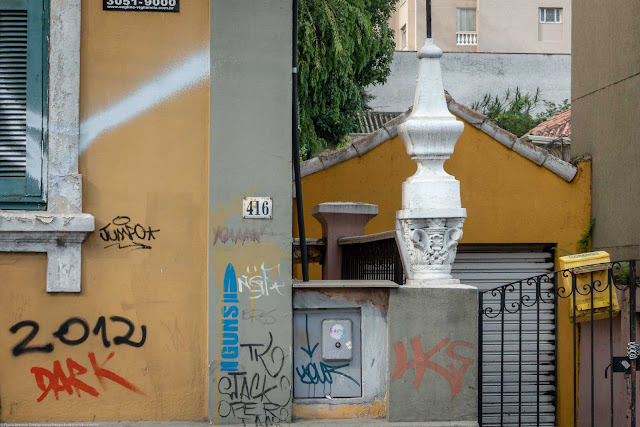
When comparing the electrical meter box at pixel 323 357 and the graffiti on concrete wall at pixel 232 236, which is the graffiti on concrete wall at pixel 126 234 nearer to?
the graffiti on concrete wall at pixel 232 236

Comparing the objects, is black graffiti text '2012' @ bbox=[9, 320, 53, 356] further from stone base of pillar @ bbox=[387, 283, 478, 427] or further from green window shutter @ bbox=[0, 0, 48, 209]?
stone base of pillar @ bbox=[387, 283, 478, 427]

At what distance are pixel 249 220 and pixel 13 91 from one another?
76.0 inches

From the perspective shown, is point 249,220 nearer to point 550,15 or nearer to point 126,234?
point 126,234

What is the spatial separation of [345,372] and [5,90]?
3.19 m

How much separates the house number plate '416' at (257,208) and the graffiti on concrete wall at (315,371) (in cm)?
82

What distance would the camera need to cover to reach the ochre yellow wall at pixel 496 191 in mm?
12219

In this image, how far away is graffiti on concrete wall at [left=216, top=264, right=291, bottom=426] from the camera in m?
6.60

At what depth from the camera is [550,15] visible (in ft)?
130

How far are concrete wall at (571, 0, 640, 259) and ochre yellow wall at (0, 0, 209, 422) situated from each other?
666cm

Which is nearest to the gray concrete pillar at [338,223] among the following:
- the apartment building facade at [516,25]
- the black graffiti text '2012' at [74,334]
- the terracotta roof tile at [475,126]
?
the terracotta roof tile at [475,126]

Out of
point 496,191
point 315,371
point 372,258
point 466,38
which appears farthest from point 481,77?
point 315,371

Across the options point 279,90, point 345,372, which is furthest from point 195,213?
point 345,372

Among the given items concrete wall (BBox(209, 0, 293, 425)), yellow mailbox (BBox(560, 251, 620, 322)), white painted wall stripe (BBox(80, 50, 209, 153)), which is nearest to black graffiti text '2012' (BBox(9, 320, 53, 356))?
concrete wall (BBox(209, 0, 293, 425))

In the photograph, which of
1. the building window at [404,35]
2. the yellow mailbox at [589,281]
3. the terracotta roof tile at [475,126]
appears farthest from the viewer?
the building window at [404,35]
